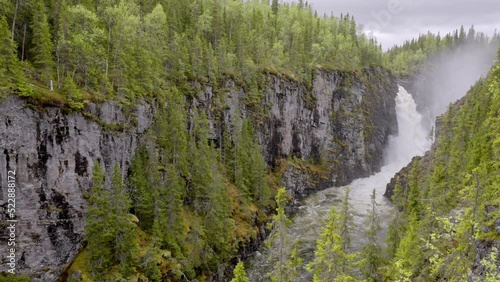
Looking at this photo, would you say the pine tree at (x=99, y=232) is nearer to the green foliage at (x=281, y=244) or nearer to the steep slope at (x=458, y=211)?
the green foliage at (x=281, y=244)

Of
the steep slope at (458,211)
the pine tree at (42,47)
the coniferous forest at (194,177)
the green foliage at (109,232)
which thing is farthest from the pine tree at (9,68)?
the steep slope at (458,211)

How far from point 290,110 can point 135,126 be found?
41.6m

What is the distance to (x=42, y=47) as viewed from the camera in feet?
99.5

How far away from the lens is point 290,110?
73188 millimetres

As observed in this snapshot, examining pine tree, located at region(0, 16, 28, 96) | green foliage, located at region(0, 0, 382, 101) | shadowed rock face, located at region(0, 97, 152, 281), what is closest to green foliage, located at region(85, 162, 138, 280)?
shadowed rock face, located at region(0, 97, 152, 281)

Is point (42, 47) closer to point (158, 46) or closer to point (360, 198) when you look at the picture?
point (158, 46)

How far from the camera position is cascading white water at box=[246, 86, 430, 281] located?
1690 inches

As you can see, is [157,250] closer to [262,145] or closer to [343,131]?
[262,145]

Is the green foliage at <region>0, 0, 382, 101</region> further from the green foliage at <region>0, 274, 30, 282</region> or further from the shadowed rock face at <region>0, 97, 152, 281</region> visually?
the green foliage at <region>0, 274, 30, 282</region>

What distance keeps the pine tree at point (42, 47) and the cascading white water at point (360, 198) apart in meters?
25.3

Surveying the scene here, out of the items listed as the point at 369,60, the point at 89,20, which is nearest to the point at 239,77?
the point at 89,20

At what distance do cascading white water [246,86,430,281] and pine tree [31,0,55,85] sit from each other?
2527 cm

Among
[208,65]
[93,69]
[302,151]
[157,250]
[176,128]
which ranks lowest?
[157,250]

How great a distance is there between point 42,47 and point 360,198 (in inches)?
2228
